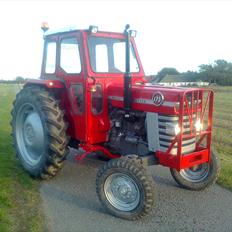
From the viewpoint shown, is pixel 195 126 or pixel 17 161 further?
pixel 17 161

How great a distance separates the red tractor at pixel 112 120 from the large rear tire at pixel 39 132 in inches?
0.6

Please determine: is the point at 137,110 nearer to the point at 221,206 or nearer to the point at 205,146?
the point at 205,146

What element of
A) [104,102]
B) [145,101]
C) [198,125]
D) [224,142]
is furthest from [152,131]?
[224,142]

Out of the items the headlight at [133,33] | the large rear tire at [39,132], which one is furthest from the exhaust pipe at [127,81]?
the large rear tire at [39,132]

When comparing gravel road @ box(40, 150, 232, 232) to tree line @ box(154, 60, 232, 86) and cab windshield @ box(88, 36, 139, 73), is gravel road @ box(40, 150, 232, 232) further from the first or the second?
tree line @ box(154, 60, 232, 86)

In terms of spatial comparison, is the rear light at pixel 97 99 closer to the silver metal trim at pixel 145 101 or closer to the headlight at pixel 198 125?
the silver metal trim at pixel 145 101

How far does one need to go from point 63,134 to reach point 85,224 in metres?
1.70

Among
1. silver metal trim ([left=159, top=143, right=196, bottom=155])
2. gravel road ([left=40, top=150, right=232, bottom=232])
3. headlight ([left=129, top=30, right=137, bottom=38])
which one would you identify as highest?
headlight ([left=129, top=30, right=137, bottom=38])

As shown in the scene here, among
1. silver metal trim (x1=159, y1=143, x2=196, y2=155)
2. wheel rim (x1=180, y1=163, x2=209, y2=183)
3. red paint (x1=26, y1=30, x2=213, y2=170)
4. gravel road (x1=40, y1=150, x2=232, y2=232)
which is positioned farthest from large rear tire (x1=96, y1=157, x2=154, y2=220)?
wheel rim (x1=180, y1=163, x2=209, y2=183)

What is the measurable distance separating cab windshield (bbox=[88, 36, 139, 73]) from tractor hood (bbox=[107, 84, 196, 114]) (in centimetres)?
41

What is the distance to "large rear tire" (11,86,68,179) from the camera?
5896 millimetres

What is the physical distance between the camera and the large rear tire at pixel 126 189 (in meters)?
4.80

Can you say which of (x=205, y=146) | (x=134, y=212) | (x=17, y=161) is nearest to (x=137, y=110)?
(x=205, y=146)

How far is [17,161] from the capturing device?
24.2 ft
